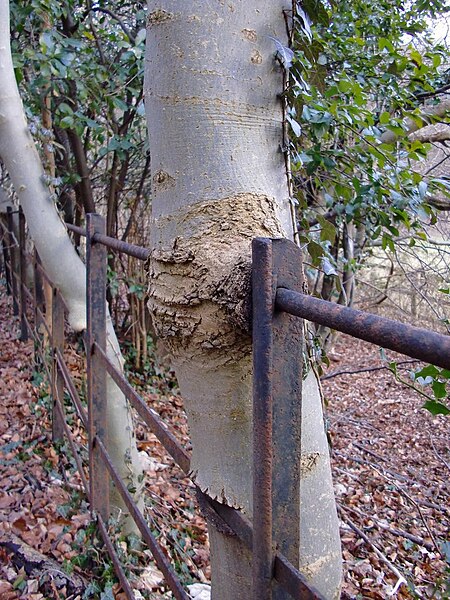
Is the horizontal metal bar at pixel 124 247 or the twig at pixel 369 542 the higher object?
the horizontal metal bar at pixel 124 247

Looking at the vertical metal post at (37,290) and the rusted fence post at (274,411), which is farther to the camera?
the vertical metal post at (37,290)

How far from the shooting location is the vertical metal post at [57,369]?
10.5 feet

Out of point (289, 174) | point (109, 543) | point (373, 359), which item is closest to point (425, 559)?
point (109, 543)

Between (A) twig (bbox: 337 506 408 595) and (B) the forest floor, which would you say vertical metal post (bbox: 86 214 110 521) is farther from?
(A) twig (bbox: 337 506 408 595)

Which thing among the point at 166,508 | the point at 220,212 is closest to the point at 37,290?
the point at 166,508

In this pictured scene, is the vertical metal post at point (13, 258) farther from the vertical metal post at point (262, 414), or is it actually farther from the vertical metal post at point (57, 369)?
the vertical metal post at point (262, 414)

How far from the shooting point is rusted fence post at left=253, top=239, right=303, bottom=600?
798 mm

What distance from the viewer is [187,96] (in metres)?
0.98

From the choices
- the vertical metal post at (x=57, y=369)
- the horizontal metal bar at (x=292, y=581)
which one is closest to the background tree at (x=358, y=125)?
the horizontal metal bar at (x=292, y=581)

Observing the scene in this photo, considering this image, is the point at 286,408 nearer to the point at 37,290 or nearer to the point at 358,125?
the point at 358,125

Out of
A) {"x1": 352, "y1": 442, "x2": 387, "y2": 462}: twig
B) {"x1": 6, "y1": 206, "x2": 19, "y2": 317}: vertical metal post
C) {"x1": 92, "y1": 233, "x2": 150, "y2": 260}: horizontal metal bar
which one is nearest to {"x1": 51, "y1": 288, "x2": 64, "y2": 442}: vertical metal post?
{"x1": 92, "y1": 233, "x2": 150, "y2": 260}: horizontal metal bar

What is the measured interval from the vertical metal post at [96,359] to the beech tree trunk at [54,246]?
43cm

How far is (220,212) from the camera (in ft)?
3.22

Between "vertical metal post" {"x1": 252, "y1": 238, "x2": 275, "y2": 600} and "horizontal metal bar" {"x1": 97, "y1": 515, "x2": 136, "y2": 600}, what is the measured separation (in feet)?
4.33
